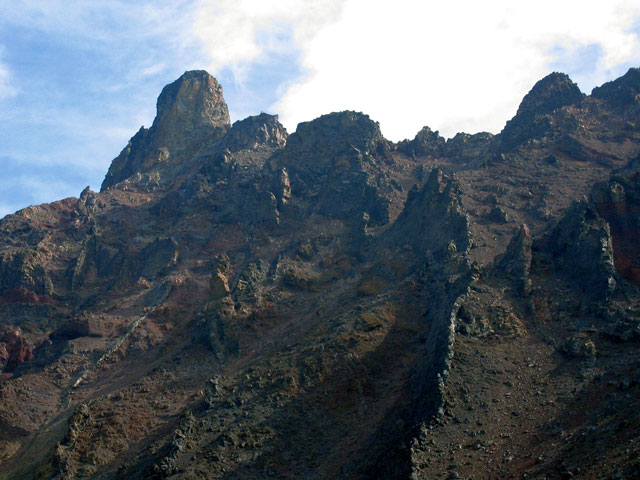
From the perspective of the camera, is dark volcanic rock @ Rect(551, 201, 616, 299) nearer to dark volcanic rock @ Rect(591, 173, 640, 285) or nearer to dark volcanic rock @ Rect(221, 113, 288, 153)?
dark volcanic rock @ Rect(591, 173, 640, 285)

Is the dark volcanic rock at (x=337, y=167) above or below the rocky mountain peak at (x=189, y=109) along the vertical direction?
below

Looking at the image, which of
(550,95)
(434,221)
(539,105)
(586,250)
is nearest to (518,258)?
(586,250)

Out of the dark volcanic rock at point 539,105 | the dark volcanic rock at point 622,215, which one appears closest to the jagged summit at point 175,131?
the dark volcanic rock at point 539,105

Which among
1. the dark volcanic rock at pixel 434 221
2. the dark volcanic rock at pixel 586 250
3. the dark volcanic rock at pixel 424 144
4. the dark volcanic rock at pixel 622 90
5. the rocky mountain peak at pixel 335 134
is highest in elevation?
the rocky mountain peak at pixel 335 134

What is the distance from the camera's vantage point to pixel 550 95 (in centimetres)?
10444

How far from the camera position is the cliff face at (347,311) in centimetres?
3331

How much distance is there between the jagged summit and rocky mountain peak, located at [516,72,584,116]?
61.9m

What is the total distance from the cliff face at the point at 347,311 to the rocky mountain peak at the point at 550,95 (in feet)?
1.57

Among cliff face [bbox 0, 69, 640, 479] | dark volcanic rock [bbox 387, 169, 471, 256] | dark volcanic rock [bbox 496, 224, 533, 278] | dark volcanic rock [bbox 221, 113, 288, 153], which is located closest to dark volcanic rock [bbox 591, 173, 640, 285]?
cliff face [bbox 0, 69, 640, 479]

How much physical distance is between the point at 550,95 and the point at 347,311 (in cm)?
7006

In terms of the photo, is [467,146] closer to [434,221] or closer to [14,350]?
[434,221]

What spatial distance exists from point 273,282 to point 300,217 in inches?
821

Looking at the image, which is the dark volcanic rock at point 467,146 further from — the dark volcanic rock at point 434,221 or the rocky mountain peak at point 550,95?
the dark volcanic rock at point 434,221

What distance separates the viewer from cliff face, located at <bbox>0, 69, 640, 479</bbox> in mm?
33312
